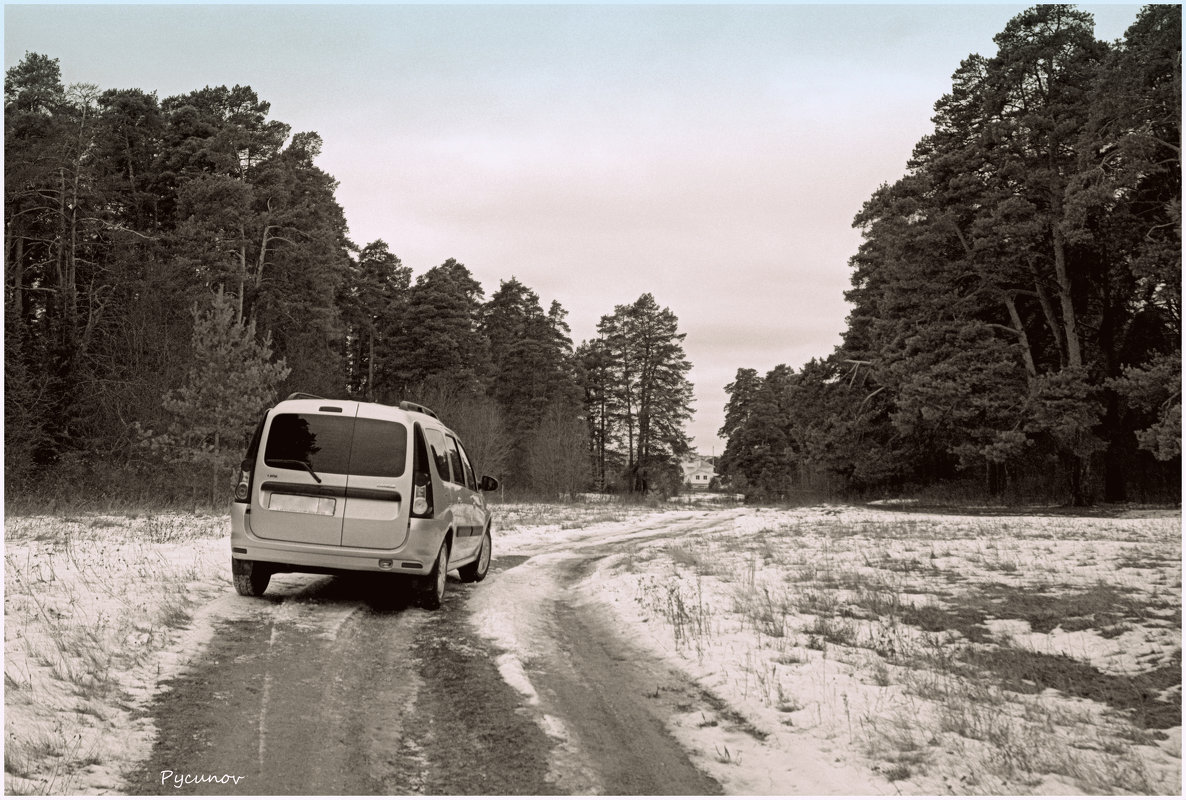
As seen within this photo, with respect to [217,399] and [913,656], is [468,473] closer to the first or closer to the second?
[913,656]

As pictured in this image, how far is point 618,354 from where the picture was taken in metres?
71.8

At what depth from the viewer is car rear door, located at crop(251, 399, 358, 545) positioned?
872 cm

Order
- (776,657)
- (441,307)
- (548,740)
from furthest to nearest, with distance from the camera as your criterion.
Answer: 1. (441,307)
2. (776,657)
3. (548,740)

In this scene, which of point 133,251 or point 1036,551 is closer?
point 1036,551

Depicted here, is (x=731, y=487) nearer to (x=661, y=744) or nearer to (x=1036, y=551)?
(x=1036, y=551)

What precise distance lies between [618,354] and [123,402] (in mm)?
43097

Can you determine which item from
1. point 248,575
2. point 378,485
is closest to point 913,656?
point 378,485

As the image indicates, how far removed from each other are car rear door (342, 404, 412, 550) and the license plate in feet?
0.65

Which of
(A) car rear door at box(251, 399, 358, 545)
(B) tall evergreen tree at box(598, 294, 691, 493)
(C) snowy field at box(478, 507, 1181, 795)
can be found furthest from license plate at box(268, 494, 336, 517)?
(B) tall evergreen tree at box(598, 294, 691, 493)

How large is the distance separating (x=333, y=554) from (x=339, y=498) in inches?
21.5

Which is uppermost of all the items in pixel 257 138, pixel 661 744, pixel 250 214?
pixel 257 138

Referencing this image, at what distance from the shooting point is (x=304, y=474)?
28.9 feet

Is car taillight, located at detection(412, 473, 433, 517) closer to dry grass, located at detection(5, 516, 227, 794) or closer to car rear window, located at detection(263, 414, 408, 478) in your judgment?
car rear window, located at detection(263, 414, 408, 478)

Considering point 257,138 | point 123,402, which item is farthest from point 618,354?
point 123,402
